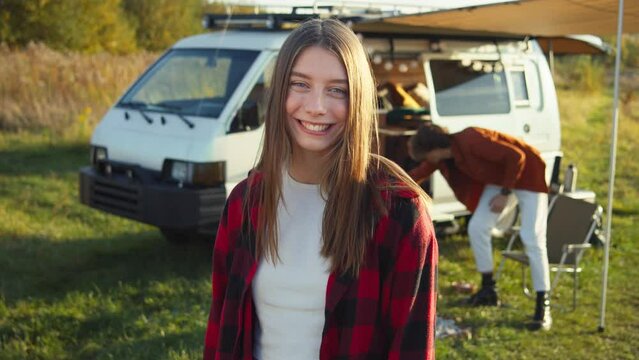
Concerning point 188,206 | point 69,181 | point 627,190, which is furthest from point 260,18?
point 627,190

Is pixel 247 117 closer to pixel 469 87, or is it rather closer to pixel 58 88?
pixel 469 87

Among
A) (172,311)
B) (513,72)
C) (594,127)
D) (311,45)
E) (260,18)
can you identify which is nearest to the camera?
(311,45)

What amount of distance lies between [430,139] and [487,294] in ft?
4.13

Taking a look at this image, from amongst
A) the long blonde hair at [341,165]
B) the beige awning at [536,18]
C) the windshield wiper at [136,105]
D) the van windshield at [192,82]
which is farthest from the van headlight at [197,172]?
the long blonde hair at [341,165]

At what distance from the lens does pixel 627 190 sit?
11320 mm

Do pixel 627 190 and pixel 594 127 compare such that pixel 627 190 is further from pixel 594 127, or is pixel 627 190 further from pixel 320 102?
pixel 320 102

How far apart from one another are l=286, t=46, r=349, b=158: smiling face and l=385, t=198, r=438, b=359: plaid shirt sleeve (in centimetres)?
27

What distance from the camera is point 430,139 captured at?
5.84 metres

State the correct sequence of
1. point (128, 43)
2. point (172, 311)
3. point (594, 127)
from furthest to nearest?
point (128, 43) < point (594, 127) < point (172, 311)

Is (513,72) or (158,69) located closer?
(158,69)

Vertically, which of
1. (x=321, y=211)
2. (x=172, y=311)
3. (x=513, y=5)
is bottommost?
(x=172, y=311)

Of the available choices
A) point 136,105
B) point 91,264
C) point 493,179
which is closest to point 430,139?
point 493,179

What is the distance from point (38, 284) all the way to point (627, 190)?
26.8 feet

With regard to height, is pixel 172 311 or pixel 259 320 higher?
pixel 259 320
